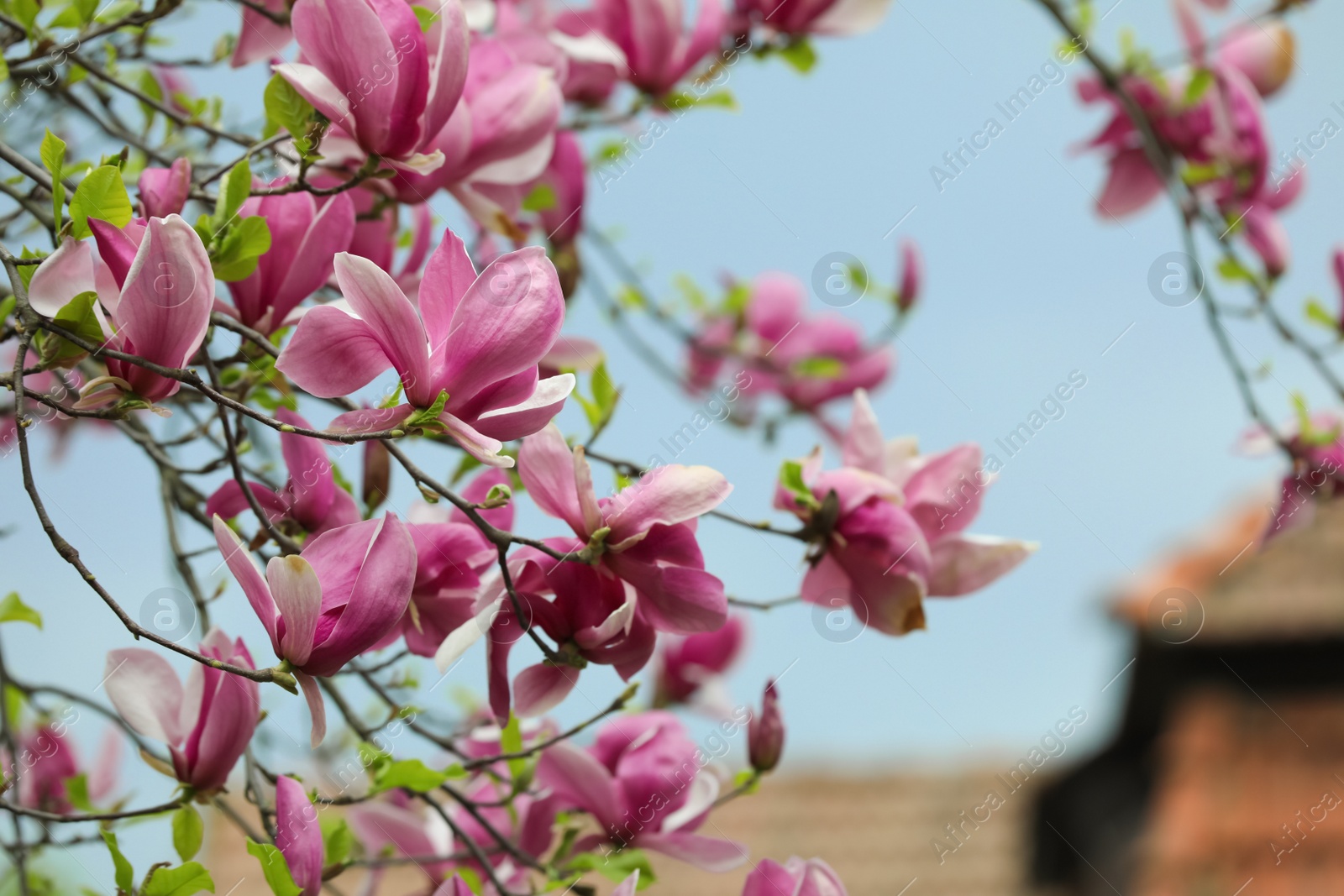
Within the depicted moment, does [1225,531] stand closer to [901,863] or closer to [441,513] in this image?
[901,863]

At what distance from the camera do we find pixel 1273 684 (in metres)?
6.01

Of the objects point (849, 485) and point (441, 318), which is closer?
point (441, 318)

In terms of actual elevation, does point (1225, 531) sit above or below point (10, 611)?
below

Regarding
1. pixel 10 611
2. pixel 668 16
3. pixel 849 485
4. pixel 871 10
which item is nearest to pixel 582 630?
pixel 849 485

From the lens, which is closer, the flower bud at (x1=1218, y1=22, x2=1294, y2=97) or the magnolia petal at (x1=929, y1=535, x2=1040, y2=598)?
the magnolia petal at (x1=929, y1=535, x2=1040, y2=598)

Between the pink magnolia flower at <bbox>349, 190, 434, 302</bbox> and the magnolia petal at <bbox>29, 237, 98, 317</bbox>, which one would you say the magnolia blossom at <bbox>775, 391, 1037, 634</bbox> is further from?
the magnolia petal at <bbox>29, 237, 98, 317</bbox>

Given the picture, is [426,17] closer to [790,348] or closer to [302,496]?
[302,496]

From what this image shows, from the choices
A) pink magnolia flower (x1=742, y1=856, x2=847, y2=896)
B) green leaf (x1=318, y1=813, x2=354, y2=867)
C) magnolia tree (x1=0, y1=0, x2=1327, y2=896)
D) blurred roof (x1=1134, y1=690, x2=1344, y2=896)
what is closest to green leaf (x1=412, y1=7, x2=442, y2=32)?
magnolia tree (x1=0, y1=0, x2=1327, y2=896)

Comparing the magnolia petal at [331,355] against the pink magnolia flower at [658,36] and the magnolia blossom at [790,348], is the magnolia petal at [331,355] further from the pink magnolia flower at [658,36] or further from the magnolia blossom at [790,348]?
the magnolia blossom at [790,348]

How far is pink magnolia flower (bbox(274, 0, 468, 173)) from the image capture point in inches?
36.2

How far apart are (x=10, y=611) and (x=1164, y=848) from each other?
528cm

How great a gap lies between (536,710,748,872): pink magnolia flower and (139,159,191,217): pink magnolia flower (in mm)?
625

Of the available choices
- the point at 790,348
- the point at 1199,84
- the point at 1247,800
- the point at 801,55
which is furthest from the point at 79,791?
the point at 1247,800

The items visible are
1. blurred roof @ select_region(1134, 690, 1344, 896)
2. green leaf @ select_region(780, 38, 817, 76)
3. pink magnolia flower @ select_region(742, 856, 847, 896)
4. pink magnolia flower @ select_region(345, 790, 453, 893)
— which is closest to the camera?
pink magnolia flower @ select_region(742, 856, 847, 896)
